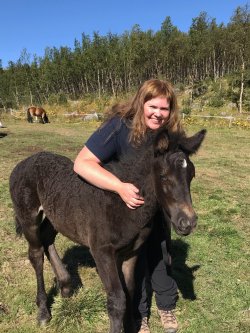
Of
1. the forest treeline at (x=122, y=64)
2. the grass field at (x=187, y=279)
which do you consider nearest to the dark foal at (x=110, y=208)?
the grass field at (x=187, y=279)

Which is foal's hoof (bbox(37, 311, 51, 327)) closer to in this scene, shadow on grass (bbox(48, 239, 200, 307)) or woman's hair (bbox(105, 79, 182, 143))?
shadow on grass (bbox(48, 239, 200, 307))

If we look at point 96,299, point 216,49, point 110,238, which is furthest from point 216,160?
point 216,49

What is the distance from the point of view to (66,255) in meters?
5.11

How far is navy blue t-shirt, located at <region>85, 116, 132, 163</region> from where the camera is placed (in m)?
2.82

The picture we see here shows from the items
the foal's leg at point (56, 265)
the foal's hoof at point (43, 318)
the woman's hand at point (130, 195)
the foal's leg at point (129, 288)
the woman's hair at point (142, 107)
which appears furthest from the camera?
the foal's leg at point (56, 265)

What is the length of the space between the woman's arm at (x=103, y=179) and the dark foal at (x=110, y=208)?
9 cm

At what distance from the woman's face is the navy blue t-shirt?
0.18m

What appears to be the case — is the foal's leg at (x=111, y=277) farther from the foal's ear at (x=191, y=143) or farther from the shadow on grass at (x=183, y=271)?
the shadow on grass at (x=183, y=271)

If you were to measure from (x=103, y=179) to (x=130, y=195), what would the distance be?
0.26 meters

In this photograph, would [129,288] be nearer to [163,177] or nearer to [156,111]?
[163,177]

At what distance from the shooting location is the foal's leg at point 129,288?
125 inches

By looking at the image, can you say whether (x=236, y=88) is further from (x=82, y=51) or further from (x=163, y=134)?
(x=163, y=134)

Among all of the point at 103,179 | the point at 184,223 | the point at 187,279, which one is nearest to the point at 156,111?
the point at 103,179

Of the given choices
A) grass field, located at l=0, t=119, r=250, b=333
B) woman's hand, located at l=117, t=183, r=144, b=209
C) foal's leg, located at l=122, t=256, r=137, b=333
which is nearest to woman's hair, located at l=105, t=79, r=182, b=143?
woman's hand, located at l=117, t=183, r=144, b=209
